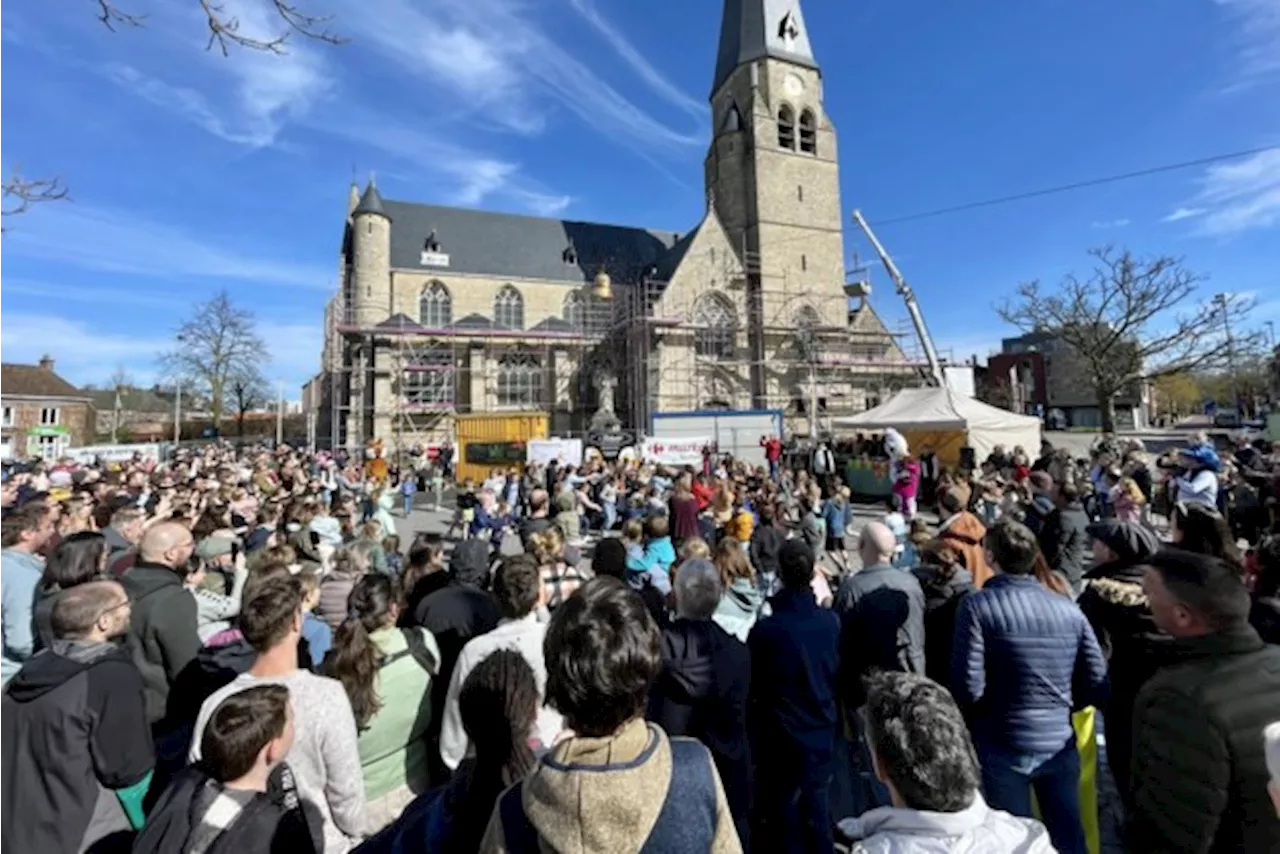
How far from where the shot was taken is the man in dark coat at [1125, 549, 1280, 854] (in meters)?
1.71

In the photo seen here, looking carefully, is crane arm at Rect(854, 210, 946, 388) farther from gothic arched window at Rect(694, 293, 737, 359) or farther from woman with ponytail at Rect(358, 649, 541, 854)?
woman with ponytail at Rect(358, 649, 541, 854)

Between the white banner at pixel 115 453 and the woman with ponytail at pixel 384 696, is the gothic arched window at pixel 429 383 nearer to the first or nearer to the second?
the white banner at pixel 115 453

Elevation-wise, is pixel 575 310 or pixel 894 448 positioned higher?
pixel 575 310

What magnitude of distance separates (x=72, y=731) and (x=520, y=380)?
30742mm

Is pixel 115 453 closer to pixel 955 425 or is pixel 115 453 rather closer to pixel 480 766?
pixel 955 425

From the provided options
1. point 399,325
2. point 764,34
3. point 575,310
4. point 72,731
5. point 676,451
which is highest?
point 764,34

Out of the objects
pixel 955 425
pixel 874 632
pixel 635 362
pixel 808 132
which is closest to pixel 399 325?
pixel 635 362

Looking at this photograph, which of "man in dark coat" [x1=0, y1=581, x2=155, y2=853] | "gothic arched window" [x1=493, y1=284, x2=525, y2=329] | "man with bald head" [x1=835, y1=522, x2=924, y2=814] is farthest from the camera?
"gothic arched window" [x1=493, y1=284, x2=525, y2=329]

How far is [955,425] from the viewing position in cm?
1577

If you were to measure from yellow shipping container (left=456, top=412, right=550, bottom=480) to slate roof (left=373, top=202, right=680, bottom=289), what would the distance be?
17328mm

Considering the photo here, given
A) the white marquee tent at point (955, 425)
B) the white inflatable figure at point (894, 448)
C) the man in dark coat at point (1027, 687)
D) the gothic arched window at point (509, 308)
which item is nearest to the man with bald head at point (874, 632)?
the man in dark coat at point (1027, 687)

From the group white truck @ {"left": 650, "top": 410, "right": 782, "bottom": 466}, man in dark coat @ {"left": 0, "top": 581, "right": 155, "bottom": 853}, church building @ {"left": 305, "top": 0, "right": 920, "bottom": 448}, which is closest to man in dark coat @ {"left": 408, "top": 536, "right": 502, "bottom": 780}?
man in dark coat @ {"left": 0, "top": 581, "right": 155, "bottom": 853}

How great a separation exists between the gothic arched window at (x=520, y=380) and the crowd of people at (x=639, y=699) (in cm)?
2767

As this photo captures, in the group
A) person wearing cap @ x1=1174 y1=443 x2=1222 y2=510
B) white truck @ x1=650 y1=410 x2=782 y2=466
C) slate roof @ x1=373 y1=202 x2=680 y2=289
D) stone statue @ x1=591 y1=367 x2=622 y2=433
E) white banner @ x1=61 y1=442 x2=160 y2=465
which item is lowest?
person wearing cap @ x1=1174 y1=443 x2=1222 y2=510
